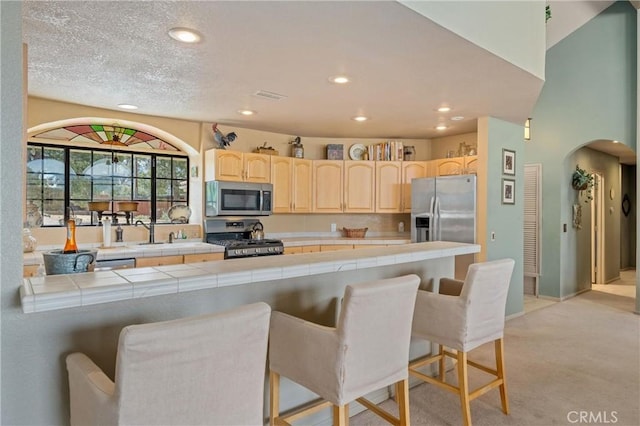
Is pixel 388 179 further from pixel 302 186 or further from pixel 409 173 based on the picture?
pixel 302 186

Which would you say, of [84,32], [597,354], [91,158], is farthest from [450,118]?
[91,158]

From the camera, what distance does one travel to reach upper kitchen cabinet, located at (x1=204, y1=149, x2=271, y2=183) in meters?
4.78

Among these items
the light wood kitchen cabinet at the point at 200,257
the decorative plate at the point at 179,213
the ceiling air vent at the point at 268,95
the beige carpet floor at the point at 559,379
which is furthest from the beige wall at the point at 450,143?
the decorative plate at the point at 179,213

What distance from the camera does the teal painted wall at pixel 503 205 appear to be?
4551mm

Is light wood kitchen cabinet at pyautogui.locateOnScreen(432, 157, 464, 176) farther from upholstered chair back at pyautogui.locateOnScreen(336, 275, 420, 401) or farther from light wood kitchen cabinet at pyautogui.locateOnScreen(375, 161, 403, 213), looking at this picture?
upholstered chair back at pyautogui.locateOnScreen(336, 275, 420, 401)

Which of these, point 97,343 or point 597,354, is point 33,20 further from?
point 597,354

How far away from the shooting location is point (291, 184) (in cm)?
548

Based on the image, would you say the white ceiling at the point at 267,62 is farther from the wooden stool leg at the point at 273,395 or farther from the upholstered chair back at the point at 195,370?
the wooden stool leg at the point at 273,395

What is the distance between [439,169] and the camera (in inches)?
217

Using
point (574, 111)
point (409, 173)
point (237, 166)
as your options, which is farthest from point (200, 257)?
point (574, 111)

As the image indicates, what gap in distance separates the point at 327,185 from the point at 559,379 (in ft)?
11.8

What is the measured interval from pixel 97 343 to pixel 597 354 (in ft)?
13.9

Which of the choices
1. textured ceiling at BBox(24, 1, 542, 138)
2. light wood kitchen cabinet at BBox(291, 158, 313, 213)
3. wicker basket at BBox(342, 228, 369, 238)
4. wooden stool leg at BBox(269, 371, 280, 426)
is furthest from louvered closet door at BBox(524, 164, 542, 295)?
wooden stool leg at BBox(269, 371, 280, 426)

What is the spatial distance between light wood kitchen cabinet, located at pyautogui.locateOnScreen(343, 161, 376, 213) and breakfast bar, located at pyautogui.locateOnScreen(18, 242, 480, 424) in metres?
3.35
